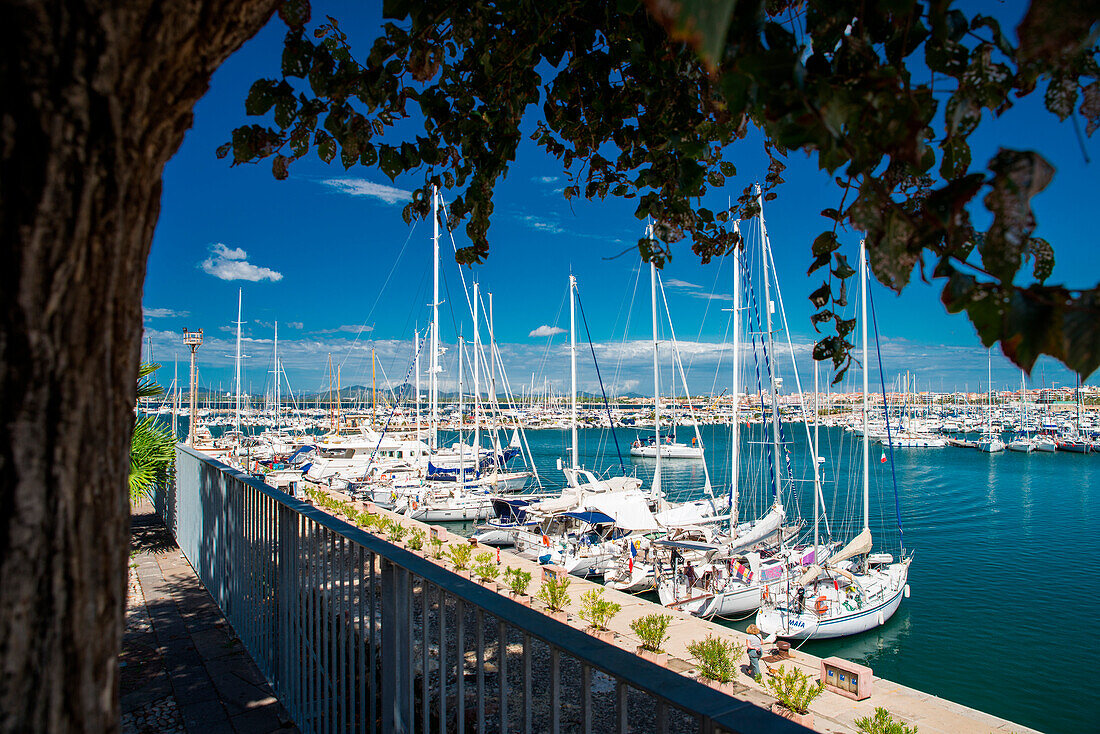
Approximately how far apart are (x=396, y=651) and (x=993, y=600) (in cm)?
2177

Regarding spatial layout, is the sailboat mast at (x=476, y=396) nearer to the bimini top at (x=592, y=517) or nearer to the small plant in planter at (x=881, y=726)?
the bimini top at (x=592, y=517)

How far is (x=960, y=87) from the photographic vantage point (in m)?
1.14

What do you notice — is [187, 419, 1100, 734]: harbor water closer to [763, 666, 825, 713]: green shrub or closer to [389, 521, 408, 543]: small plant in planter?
[763, 666, 825, 713]: green shrub

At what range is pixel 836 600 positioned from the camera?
1516 centimetres

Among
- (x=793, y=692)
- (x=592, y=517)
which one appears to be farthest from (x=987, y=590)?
(x=793, y=692)

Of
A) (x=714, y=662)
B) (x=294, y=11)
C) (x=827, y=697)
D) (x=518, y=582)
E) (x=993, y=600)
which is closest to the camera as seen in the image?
(x=294, y=11)

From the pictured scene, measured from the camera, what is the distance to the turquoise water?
13.2m

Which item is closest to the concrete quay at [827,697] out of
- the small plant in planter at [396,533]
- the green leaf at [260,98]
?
the small plant in planter at [396,533]

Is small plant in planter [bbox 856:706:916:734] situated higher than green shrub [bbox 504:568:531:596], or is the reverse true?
green shrub [bbox 504:568:531:596]

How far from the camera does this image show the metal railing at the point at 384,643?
1420 millimetres

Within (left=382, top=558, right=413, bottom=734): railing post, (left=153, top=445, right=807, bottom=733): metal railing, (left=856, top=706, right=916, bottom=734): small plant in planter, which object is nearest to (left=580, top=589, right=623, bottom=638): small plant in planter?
(left=153, top=445, right=807, bottom=733): metal railing

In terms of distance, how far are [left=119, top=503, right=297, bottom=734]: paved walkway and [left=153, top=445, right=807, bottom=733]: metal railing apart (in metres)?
0.16

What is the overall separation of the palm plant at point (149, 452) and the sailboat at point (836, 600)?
37.8 ft

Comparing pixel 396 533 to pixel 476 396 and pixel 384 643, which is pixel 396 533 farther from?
pixel 476 396
